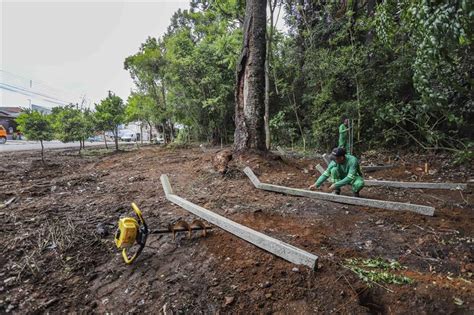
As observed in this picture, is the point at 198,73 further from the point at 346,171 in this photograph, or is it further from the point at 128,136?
the point at 128,136

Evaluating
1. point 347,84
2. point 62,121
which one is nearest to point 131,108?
point 62,121

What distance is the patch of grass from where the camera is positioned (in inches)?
63.1

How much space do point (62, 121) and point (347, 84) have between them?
11884mm

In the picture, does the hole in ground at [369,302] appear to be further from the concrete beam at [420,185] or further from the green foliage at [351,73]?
the concrete beam at [420,185]

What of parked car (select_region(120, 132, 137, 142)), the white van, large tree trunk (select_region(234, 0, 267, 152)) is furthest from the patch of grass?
parked car (select_region(120, 132, 137, 142))

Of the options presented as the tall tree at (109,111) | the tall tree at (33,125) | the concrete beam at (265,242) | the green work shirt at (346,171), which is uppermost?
the tall tree at (109,111)

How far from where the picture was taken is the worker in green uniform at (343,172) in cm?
310

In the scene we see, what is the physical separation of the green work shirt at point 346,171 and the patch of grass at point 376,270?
4.38 ft

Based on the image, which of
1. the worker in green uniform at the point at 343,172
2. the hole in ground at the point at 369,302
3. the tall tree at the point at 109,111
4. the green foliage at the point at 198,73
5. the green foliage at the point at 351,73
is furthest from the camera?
the tall tree at the point at 109,111

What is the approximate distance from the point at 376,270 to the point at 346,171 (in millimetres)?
1681

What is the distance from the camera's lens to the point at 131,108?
1435 centimetres

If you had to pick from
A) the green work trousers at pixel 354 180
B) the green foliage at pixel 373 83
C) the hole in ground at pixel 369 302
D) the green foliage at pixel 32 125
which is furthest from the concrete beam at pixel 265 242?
the green foliage at pixel 32 125

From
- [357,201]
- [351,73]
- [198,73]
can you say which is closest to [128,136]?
[198,73]

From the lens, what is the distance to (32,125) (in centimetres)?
848
